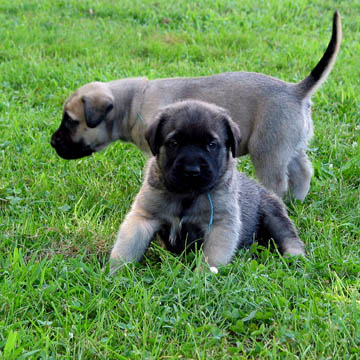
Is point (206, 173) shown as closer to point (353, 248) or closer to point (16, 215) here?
point (353, 248)

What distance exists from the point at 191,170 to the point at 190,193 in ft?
0.87

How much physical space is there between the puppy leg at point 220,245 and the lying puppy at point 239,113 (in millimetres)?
1307

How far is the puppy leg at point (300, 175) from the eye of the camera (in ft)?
16.5

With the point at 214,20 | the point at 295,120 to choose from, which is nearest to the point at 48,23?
the point at 214,20

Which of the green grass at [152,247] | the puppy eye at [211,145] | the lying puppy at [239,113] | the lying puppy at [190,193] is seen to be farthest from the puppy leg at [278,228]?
the puppy eye at [211,145]

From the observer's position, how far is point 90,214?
172 inches

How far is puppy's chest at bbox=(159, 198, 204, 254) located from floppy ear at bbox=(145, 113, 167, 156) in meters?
0.39

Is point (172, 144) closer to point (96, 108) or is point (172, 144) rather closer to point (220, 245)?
point (220, 245)

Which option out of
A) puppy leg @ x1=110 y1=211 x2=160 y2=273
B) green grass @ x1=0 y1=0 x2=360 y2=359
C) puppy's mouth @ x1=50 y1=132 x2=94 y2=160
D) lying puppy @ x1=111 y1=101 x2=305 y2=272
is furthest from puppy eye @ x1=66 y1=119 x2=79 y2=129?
puppy leg @ x1=110 y1=211 x2=160 y2=273

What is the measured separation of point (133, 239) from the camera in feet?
12.0

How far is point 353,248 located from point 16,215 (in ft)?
7.77

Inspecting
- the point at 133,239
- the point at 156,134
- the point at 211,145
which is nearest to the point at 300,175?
the point at 211,145

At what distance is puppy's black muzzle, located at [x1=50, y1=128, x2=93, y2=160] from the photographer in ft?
17.0

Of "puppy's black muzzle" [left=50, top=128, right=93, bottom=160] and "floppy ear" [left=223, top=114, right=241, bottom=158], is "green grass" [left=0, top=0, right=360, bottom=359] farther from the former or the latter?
"floppy ear" [left=223, top=114, right=241, bottom=158]
